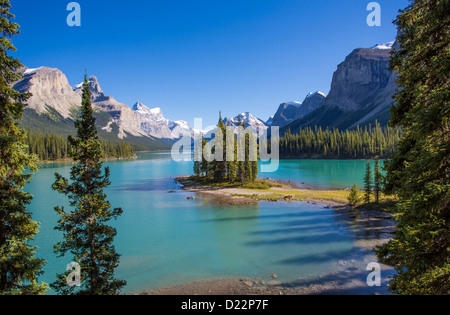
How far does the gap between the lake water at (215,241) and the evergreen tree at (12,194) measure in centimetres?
1347

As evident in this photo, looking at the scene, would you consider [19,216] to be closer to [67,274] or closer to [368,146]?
[67,274]

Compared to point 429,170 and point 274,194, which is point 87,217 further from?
point 274,194

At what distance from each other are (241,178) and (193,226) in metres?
38.0

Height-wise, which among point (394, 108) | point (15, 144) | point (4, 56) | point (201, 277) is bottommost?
point (201, 277)

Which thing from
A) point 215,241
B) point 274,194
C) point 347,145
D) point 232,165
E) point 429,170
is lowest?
point 215,241

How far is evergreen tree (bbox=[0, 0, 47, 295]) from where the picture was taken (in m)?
10.8

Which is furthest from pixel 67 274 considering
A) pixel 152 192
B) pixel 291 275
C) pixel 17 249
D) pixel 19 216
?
pixel 152 192

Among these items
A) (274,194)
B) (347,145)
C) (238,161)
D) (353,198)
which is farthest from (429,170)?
(347,145)

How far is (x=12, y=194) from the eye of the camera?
37.2ft

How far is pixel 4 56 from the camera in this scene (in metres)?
11.7

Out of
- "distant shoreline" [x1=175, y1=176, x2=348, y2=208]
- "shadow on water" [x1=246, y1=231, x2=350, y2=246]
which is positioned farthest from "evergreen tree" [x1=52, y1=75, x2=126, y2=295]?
"distant shoreline" [x1=175, y1=176, x2=348, y2=208]

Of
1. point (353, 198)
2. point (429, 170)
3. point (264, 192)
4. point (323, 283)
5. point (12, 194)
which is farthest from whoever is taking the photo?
point (264, 192)

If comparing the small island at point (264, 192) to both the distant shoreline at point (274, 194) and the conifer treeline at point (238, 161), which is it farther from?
the conifer treeline at point (238, 161)

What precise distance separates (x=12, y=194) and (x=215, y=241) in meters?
27.9
